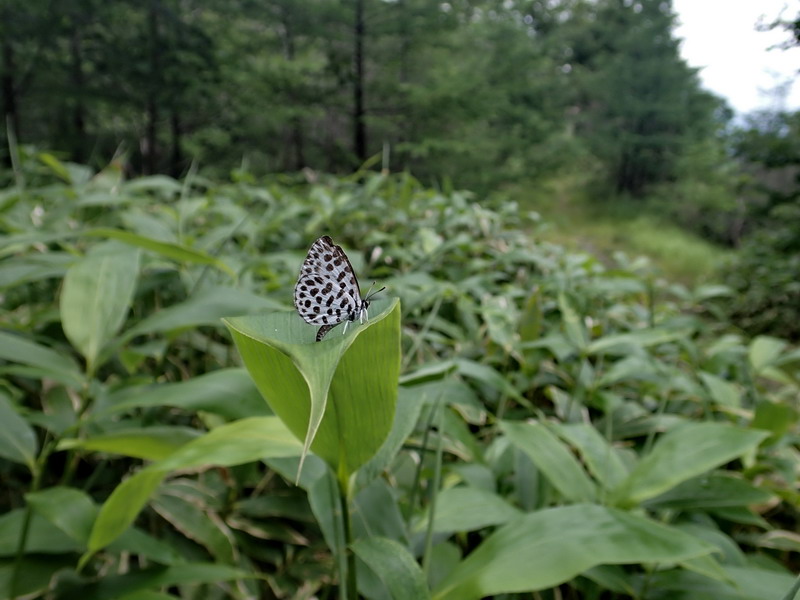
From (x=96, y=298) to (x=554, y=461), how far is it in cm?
69

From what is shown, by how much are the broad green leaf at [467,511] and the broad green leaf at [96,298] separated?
1.65ft

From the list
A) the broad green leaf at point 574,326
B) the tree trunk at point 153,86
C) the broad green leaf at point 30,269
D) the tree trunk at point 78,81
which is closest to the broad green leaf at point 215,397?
the broad green leaf at point 30,269

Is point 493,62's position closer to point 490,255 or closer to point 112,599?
point 490,255

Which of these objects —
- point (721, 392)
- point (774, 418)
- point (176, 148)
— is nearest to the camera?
point (774, 418)

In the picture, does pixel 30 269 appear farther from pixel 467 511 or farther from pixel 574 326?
pixel 574 326

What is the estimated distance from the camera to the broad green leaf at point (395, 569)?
0.37 meters

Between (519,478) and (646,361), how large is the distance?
0.45 metres

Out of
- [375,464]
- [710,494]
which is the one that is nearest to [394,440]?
[375,464]

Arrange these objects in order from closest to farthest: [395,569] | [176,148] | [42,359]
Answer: [395,569] < [42,359] < [176,148]

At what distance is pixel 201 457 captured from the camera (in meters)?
0.44

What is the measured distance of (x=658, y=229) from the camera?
11.8 meters

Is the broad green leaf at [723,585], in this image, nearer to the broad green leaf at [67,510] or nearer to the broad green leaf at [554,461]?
the broad green leaf at [554,461]

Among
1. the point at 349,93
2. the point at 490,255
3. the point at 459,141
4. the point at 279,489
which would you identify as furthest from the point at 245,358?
the point at 349,93

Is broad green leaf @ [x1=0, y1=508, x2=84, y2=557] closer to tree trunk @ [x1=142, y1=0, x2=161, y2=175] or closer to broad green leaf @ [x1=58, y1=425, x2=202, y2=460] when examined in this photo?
broad green leaf @ [x1=58, y1=425, x2=202, y2=460]
